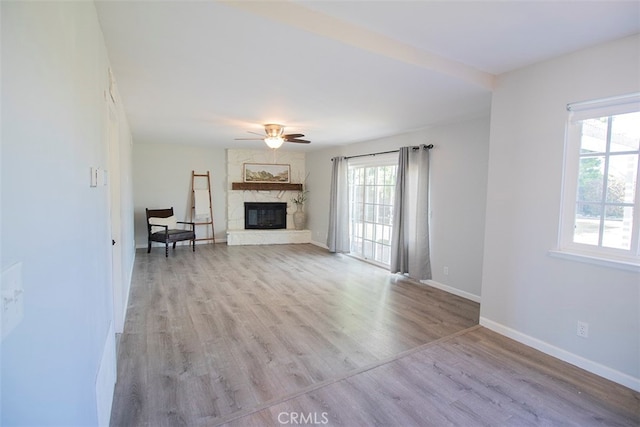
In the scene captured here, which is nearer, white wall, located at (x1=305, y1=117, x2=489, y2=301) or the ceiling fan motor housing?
white wall, located at (x1=305, y1=117, x2=489, y2=301)

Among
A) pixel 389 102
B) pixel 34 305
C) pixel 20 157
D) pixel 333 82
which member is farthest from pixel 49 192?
pixel 389 102

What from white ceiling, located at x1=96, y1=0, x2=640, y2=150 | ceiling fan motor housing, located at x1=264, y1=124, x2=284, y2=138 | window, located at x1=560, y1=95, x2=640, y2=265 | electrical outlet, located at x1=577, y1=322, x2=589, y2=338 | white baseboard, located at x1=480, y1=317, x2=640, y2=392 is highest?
white ceiling, located at x1=96, y1=0, x2=640, y2=150

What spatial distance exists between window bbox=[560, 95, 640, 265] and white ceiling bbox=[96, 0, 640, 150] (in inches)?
20.6

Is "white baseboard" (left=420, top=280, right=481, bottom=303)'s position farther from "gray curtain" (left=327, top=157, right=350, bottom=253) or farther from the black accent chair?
the black accent chair

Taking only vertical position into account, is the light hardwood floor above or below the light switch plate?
below

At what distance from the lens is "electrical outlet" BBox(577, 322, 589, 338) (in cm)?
233

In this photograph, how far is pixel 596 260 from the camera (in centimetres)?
228

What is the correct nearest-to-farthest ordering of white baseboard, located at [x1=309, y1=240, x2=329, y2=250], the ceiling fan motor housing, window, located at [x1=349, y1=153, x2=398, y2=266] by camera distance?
the ceiling fan motor housing, window, located at [x1=349, y1=153, x2=398, y2=266], white baseboard, located at [x1=309, y1=240, x2=329, y2=250]

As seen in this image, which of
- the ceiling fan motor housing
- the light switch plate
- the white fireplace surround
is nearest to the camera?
the light switch plate

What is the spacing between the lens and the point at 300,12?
1.84 m

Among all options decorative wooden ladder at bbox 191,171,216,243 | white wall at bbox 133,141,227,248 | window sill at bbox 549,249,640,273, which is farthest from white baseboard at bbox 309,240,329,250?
window sill at bbox 549,249,640,273

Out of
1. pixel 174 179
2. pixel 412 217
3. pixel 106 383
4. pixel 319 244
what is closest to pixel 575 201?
pixel 412 217

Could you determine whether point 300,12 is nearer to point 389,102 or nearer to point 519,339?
point 389,102

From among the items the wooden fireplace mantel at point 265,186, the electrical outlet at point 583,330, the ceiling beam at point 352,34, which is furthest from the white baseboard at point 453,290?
the wooden fireplace mantel at point 265,186
